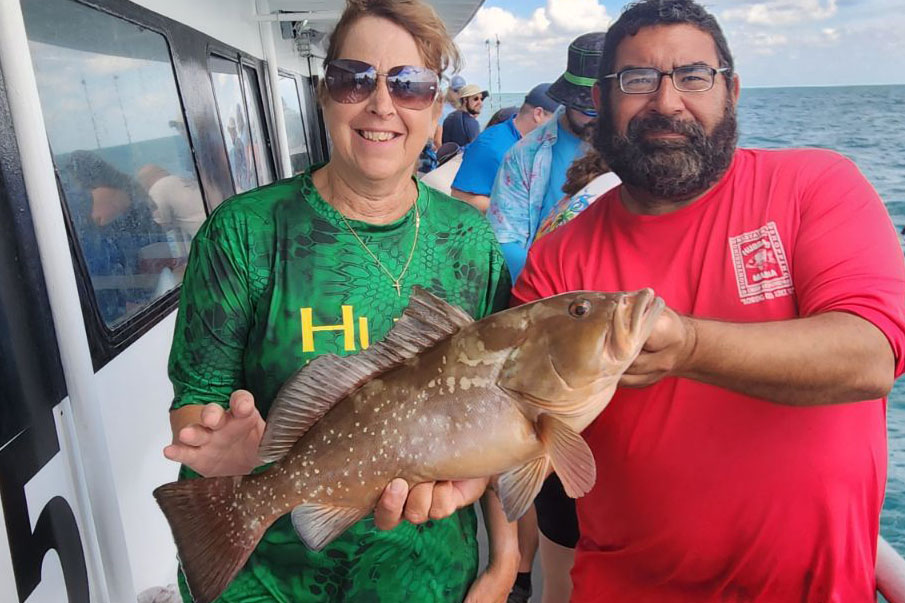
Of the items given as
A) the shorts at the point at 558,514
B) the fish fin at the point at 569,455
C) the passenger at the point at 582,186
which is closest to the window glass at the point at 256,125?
the passenger at the point at 582,186

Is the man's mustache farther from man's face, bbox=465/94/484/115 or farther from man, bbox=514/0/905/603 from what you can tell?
man's face, bbox=465/94/484/115

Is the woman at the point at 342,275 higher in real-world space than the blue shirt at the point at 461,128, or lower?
lower

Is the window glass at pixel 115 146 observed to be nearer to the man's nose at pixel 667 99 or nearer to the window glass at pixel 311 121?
the man's nose at pixel 667 99

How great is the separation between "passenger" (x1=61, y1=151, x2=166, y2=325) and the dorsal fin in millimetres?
1598

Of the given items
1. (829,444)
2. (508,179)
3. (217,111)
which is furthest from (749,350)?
(217,111)

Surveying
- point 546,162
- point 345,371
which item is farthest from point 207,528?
point 546,162

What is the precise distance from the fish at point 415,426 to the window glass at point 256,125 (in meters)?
5.95

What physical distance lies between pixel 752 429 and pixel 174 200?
3689 millimetres

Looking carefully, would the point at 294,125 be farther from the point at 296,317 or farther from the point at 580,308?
the point at 580,308

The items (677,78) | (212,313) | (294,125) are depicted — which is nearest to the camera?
(212,313)

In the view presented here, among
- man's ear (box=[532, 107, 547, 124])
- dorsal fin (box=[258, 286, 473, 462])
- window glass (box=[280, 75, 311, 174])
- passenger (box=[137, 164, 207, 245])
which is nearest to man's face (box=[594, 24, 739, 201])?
dorsal fin (box=[258, 286, 473, 462])

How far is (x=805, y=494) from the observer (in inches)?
70.4

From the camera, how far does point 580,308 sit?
1.59 m

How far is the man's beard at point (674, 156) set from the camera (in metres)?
2.00
